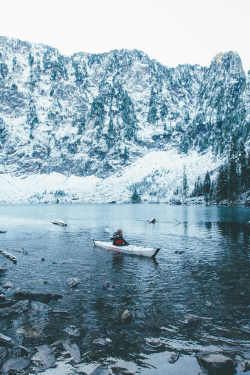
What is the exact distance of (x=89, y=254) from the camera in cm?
2622

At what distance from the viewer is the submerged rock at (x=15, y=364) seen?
7902 millimetres

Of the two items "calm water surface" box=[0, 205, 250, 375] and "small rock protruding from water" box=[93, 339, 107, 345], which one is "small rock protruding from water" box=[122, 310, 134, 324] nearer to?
"calm water surface" box=[0, 205, 250, 375]

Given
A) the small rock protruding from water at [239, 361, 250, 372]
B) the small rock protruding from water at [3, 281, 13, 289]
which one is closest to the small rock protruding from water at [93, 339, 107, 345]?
the small rock protruding from water at [239, 361, 250, 372]

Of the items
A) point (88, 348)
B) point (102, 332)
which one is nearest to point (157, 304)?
point (102, 332)

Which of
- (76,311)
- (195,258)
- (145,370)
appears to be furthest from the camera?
(195,258)

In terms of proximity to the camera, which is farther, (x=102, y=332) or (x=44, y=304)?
(x=44, y=304)

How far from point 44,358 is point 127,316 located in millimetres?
3806

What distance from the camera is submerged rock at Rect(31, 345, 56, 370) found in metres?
8.24

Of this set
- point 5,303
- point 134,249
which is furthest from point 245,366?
point 134,249

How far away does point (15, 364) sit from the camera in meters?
8.12

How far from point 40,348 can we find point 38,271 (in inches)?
439

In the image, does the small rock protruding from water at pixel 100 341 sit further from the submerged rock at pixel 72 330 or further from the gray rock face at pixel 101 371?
the gray rock face at pixel 101 371

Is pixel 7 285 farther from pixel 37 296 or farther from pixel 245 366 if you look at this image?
pixel 245 366

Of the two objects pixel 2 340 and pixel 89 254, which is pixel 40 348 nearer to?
pixel 2 340
